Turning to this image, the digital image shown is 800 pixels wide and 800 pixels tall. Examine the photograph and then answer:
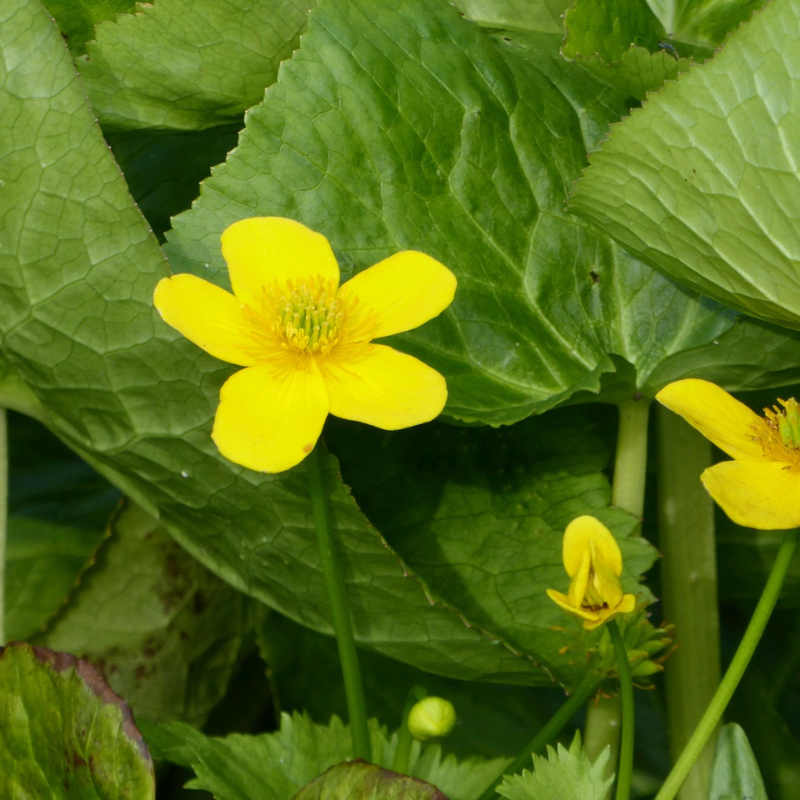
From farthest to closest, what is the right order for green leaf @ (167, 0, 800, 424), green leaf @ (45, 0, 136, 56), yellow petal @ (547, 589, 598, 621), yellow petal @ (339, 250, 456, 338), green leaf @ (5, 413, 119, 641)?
1. green leaf @ (5, 413, 119, 641)
2. green leaf @ (45, 0, 136, 56)
3. green leaf @ (167, 0, 800, 424)
4. yellow petal @ (339, 250, 456, 338)
5. yellow petal @ (547, 589, 598, 621)

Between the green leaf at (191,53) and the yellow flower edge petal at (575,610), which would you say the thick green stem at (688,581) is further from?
the green leaf at (191,53)

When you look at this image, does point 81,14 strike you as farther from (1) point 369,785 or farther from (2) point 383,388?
(1) point 369,785

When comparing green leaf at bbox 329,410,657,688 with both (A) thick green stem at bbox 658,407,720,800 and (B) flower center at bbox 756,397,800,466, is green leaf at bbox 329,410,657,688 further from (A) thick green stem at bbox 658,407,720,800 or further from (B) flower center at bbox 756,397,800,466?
(B) flower center at bbox 756,397,800,466

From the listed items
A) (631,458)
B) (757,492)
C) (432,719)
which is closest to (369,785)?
(432,719)

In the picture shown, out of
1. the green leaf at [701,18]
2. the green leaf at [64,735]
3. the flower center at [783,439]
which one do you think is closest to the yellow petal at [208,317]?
the green leaf at [64,735]

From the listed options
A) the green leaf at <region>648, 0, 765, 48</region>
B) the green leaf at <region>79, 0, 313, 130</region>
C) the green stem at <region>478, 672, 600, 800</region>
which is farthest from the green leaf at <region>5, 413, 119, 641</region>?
the green leaf at <region>648, 0, 765, 48</region>

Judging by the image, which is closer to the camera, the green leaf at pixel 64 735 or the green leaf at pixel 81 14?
the green leaf at pixel 64 735

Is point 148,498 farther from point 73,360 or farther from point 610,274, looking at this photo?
point 610,274
